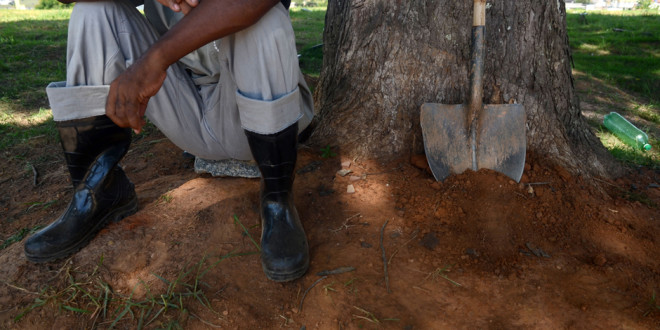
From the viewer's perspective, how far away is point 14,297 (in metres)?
1.54

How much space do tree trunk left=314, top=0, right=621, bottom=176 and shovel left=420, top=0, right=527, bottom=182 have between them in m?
0.09

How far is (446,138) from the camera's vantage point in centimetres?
212

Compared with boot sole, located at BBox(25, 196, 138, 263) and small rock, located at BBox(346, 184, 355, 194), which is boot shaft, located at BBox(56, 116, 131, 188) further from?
small rock, located at BBox(346, 184, 355, 194)

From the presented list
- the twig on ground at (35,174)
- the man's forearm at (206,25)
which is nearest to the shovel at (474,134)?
the man's forearm at (206,25)

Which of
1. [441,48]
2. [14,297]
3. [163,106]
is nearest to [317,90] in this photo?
[441,48]

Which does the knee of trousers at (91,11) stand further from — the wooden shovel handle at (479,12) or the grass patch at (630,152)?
the grass patch at (630,152)

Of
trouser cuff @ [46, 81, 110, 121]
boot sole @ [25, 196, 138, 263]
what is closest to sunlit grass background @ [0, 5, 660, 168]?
boot sole @ [25, 196, 138, 263]

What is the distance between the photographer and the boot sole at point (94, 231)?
1.65m

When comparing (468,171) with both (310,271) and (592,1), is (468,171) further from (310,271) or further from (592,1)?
(592,1)

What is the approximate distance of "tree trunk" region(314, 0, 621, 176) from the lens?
2098mm

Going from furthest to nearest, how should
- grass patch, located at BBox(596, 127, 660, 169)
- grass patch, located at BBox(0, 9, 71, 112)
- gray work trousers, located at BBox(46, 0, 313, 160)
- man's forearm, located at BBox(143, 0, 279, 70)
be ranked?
grass patch, located at BBox(0, 9, 71, 112), grass patch, located at BBox(596, 127, 660, 169), gray work trousers, located at BBox(46, 0, 313, 160), man's forearm, located at BBox(143, 0, 279, 70)

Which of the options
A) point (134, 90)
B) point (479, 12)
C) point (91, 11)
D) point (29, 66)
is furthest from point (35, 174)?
point (29, 66)

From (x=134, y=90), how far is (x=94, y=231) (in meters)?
0.66

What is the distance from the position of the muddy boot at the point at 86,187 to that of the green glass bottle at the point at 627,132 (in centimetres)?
317
